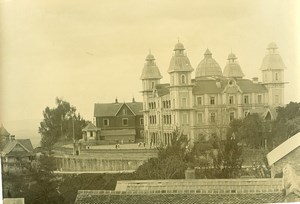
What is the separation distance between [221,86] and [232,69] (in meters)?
0.14

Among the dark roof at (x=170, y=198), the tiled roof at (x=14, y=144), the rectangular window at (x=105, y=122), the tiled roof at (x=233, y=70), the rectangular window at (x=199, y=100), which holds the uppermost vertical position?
the tiled roof at (x=233, y=70)

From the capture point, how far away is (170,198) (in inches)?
144

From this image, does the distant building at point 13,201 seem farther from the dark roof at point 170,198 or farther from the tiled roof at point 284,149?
the tiled roof at point 284,149

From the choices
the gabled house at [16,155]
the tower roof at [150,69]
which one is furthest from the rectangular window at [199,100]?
the gabled house at [16,155]

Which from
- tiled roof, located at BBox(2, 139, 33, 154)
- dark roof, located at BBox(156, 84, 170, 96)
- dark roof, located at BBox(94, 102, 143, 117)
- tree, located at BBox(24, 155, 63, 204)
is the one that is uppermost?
dark roof, located at BBox(156, 84, 170, 96)

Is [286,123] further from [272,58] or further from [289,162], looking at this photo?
[272,58]

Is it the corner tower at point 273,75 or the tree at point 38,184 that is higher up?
the corner tower at point 273,75

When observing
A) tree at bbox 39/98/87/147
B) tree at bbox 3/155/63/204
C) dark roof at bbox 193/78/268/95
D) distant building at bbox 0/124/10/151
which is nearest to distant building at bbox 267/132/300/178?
dark roof at bbox 193/78/268/95

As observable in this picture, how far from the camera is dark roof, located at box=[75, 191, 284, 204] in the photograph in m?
3.64

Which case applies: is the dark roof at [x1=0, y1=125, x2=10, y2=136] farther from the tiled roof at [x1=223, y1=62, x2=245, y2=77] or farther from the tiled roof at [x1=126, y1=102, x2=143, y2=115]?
the tiled roof at [x1=223, y1=62, x2=245, y2=77]

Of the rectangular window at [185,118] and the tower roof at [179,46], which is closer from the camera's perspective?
the tower roof at [179,46]

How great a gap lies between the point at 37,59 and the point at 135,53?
620 millimetres

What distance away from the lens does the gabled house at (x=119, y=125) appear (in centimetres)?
367

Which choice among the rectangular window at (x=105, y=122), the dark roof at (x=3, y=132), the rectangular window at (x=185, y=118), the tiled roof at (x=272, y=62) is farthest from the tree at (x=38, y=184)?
the tiled roof at (x=272, y=62)
